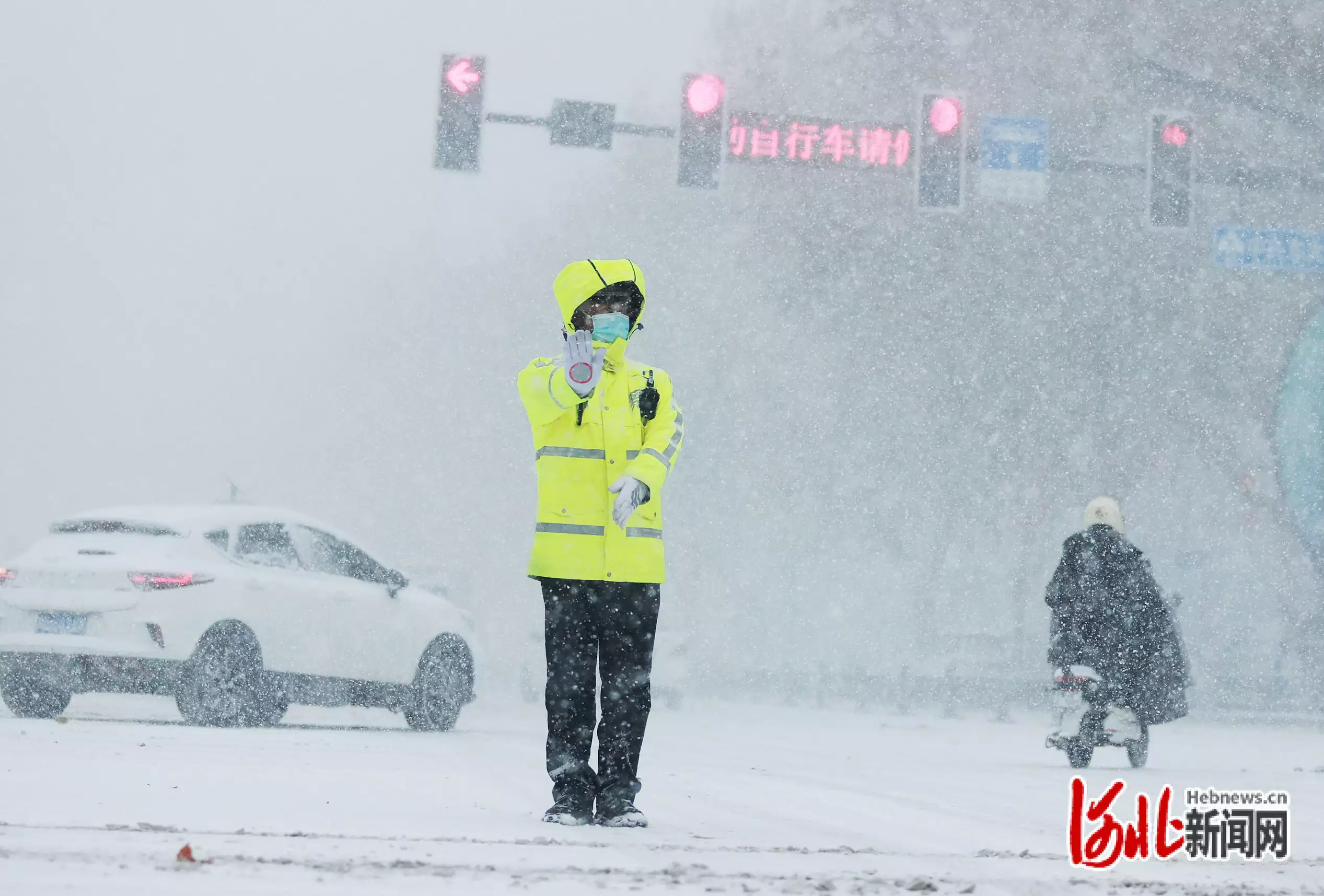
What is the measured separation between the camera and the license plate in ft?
42.7

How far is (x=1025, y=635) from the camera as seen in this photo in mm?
27141

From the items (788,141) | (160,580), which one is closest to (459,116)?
(788,141)

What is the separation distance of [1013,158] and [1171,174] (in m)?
1.39

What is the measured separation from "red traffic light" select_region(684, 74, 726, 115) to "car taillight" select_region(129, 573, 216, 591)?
653 centimetres

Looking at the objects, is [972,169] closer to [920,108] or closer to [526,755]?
[920,108]

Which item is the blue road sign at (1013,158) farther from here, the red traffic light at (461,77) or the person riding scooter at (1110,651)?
the person riding scooter at (1110,651)

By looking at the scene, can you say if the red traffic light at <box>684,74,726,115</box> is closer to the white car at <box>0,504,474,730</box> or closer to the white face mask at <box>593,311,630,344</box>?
the white car at <box>0,504,474,730</box>

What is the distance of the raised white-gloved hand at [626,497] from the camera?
6.71 m

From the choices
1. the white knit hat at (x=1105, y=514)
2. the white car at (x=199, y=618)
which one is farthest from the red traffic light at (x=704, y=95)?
the white knit hat at (x=1105, y=514)

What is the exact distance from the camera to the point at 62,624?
13062mm

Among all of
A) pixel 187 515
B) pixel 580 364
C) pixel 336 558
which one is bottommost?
pixel 336 558

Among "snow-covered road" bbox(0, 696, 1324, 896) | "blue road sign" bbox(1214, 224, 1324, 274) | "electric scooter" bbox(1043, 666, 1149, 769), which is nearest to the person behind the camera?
"snow-covered road" bbox(0, 696, 1324, 896)

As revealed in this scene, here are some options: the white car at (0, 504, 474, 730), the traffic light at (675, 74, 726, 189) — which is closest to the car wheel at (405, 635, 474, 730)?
the white car at (0, 504, 474, 730)

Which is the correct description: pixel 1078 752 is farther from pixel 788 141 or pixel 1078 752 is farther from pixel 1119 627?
pixel 788 141
